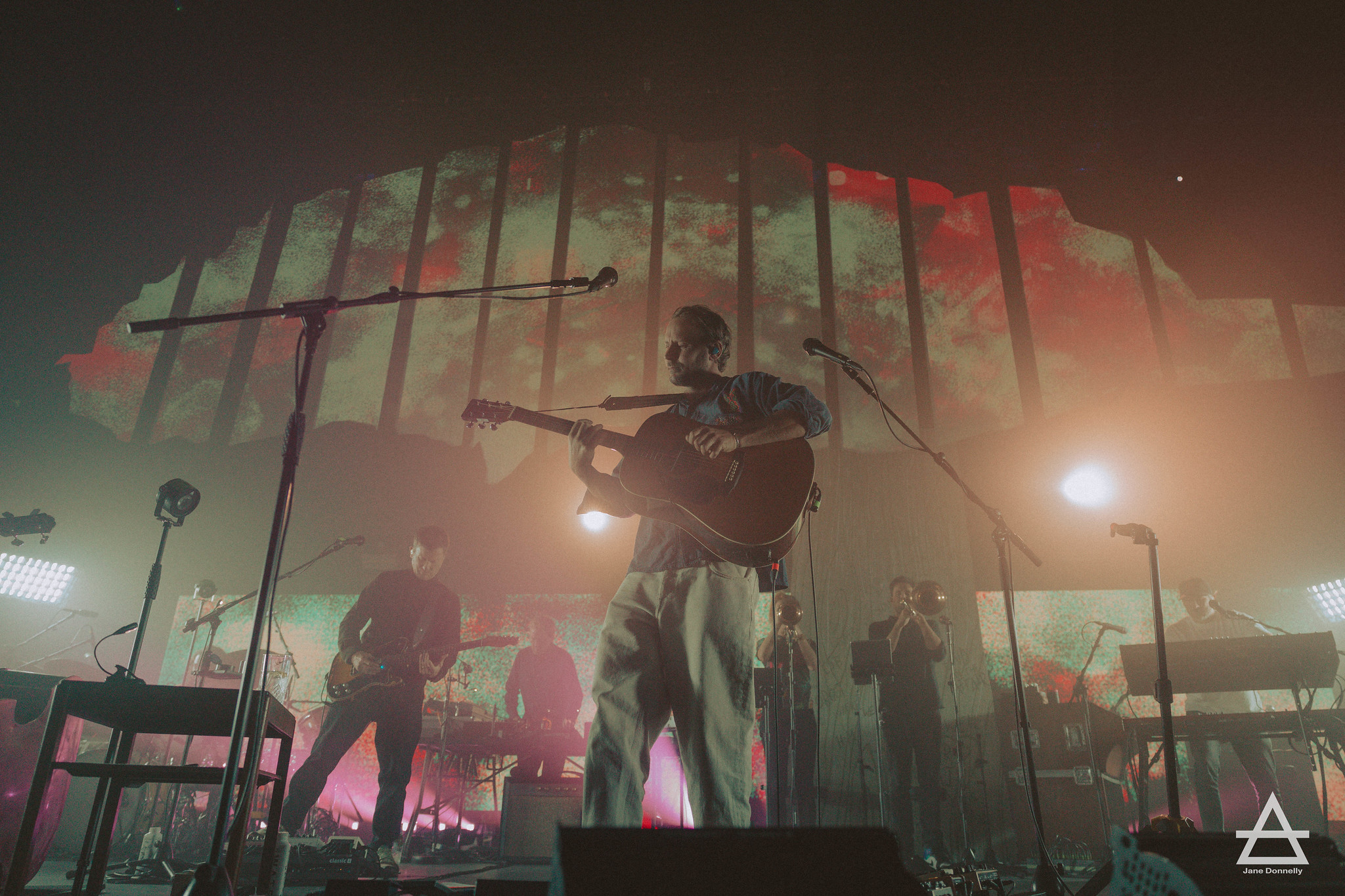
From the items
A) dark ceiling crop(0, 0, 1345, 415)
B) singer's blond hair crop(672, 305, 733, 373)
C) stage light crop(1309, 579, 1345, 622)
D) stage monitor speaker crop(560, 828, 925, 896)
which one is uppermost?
dark ceiling crop(0, 0, 1345, 415)

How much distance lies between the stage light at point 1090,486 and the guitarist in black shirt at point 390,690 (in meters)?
4.43

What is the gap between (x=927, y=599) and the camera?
5062 mm

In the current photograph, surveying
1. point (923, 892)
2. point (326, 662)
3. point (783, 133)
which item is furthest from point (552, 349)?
point (923, 892)

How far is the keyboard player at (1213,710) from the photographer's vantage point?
436cm

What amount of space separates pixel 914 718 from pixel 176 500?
4372mm

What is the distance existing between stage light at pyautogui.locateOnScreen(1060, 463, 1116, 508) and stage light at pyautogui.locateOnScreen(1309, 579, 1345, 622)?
5.62ft

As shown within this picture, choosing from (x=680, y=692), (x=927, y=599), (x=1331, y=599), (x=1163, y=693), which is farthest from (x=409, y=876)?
(x=1331, y=599)

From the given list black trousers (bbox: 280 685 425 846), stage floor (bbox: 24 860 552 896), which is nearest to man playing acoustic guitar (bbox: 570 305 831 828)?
stage floor (bbox: 24 860 552 896)

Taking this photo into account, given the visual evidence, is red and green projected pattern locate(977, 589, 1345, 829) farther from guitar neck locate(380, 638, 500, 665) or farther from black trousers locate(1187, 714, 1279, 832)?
guitar neck locate(380, 638, 500, 665)

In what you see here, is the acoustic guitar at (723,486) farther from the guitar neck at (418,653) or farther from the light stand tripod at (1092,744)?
the light stand tripod at (1092,744)

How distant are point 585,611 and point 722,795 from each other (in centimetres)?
392

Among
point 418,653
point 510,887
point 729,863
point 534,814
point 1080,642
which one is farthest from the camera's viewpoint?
point 1080,642

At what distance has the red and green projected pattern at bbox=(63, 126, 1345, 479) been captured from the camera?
212 inches

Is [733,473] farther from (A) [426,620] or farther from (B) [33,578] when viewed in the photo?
(B) [33,578]
